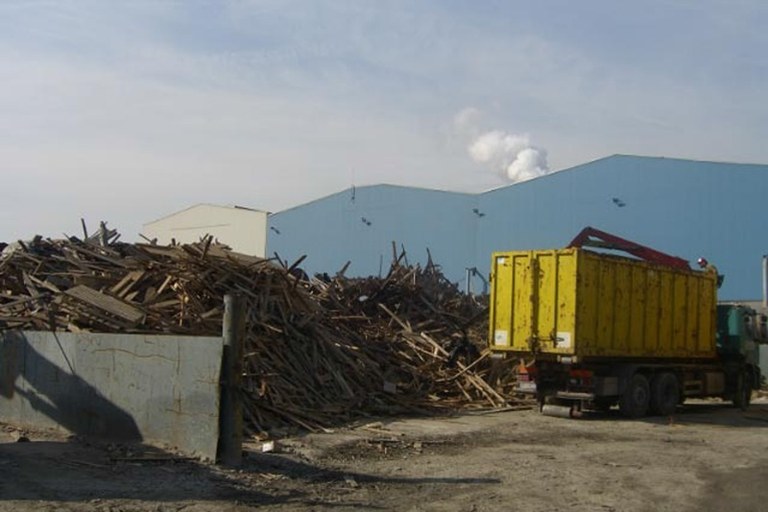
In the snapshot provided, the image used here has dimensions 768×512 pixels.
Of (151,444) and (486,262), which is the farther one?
(486,262)

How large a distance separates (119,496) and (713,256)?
29.0 m

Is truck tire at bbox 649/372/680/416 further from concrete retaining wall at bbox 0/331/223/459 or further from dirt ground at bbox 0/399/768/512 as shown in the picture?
concrete retaining wall at bbox 0/331/223/459

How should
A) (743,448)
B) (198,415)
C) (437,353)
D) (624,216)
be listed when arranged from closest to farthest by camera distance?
(198,415), (743,448), (437,353), (624,216)

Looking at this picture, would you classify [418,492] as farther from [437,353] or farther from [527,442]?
[437,353]

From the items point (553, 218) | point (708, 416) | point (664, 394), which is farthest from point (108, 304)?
point (553, 218)

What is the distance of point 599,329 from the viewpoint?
17891mm

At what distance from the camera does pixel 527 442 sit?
1472 cm

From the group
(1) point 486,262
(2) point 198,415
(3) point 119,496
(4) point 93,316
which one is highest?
(1) point 486,262

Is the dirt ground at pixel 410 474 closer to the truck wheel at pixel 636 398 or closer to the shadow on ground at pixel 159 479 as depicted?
the shadow on ground at pixel 159 479

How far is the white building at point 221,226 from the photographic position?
50.8 meters

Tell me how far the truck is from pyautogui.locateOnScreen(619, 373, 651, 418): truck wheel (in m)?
0.02

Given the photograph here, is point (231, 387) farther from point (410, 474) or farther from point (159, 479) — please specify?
point (410, 474)

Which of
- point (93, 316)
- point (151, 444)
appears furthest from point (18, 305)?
point (151, 444)

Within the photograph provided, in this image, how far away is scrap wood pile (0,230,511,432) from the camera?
15.6 meters
